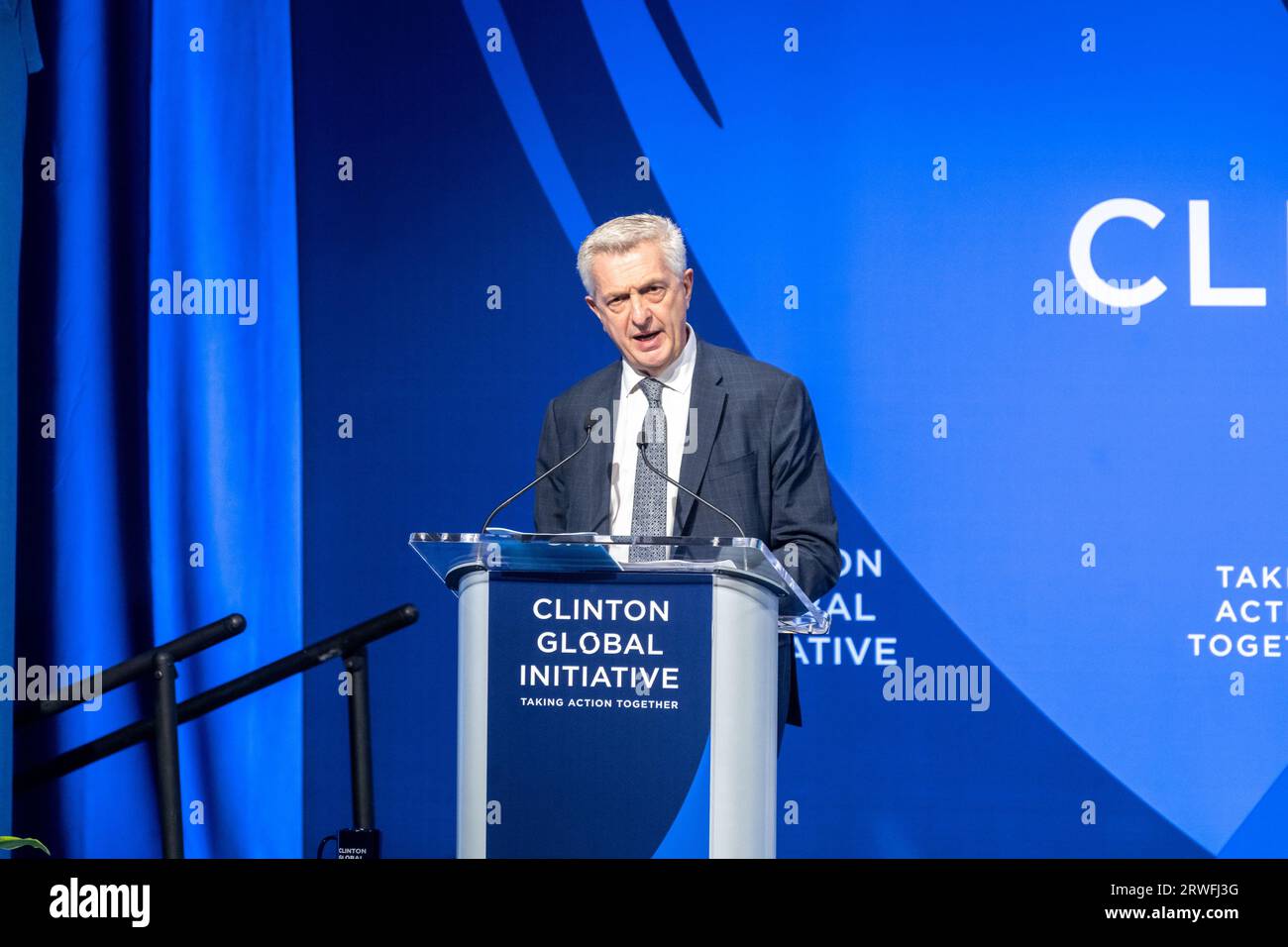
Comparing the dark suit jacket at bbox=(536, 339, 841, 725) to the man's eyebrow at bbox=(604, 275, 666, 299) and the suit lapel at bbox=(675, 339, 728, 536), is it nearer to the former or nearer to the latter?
the suit lapel at bbox=(675, 339, 728, 536)

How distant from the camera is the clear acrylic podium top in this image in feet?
7.14

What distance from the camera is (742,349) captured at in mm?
4453

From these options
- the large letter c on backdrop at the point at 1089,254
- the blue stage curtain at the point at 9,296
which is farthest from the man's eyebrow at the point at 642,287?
the blue stage curtain at the point at 9,296

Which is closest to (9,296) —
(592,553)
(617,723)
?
(592,553)

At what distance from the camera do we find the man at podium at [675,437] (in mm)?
3002

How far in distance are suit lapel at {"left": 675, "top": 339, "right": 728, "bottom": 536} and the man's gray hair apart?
227 mm

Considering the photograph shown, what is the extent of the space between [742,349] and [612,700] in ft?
7.90

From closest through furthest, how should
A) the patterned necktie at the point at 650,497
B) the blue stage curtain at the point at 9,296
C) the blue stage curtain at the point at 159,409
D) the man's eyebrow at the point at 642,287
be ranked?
1. the patterned necktie at the point at 650,497
2. the man's eyebrow at the point at 642,287
3. the blue stage curtain at the point at 9,296
4. the blue stage curtain at the point at 159,409

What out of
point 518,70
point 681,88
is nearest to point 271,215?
point 518,70

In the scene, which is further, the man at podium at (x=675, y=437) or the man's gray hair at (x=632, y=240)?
the man's gray hair at (x=632, y=240)

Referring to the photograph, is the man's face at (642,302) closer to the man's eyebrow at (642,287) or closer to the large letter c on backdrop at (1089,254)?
the man's eyebrow at (642,287)

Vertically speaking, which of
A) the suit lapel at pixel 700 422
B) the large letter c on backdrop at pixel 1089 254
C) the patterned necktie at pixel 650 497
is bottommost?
the patterned necktie at pixel 650 497

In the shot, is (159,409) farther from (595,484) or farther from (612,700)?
(612,700)
